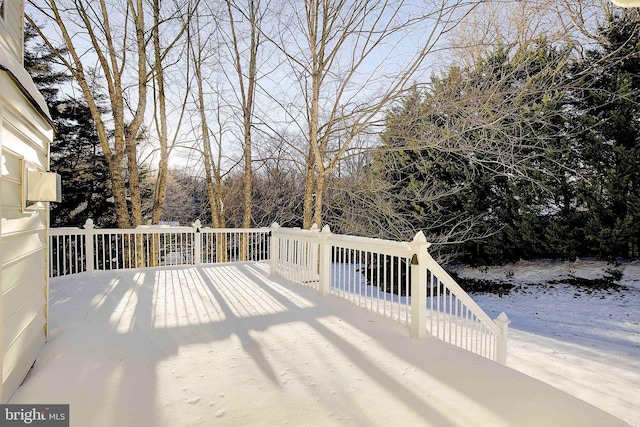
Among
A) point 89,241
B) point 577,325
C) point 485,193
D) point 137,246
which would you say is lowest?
point 577,325

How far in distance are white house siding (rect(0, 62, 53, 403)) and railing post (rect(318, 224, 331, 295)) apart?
290 centimetres

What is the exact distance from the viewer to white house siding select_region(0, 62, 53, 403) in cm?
177

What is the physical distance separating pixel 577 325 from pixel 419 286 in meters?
6.52

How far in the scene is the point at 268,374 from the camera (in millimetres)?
2340

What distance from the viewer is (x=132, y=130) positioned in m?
8.17

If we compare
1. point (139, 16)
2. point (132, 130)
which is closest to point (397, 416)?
point (132, 130)

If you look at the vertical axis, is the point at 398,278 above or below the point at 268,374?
above

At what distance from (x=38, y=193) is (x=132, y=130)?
269 inches

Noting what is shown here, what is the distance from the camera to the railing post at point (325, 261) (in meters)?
4.45

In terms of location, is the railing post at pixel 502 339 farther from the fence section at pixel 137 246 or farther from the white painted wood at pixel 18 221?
the fence section at pixel 137 246

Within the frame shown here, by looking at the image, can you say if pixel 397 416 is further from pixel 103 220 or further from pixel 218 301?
pixel 103 220

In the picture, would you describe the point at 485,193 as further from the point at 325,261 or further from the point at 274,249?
the point at 325,261
